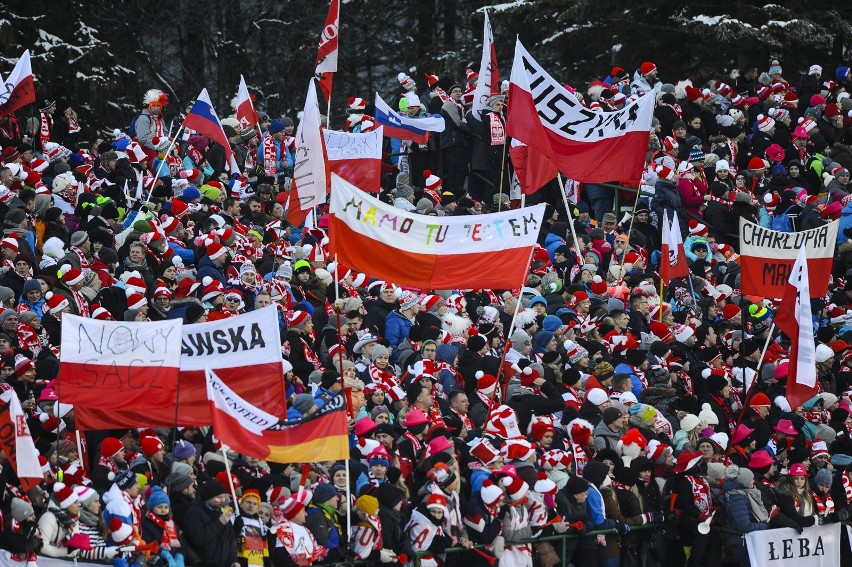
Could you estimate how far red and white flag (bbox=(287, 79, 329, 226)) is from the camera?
69.0 ft

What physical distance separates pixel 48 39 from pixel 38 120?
385 inches

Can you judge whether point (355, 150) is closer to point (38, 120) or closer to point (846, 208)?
point (38, 120)

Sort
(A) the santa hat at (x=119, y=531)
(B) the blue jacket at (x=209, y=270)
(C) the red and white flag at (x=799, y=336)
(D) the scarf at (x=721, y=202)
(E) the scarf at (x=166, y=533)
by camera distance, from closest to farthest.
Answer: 1. (A) the santa hat at (x=119, y=531)
2. (E) the scarf at (x=166, y=533)
3. (C) the red and white flag at (x=799, y=336)
4. (B) the blue jacket at (x=209, y=270)
5. (D) the scarf at (x=721, y=202)

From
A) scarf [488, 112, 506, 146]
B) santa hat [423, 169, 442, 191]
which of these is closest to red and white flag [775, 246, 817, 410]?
santa hat [423, 169, 442, 191]

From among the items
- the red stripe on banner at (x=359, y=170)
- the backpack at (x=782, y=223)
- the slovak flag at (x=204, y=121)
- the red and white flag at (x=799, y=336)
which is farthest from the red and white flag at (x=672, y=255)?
the slovak flag at (x=204, y=121)

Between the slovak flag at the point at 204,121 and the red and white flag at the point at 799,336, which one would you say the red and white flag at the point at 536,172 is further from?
the red and white flag at the point at 799,336

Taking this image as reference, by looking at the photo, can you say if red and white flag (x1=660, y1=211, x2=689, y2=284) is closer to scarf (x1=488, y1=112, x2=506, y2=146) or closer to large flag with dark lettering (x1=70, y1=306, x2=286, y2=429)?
scarf (x1=488, y1=112, x2=506, y2=146)

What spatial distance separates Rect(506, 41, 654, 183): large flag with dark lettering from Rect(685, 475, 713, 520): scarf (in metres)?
4.82

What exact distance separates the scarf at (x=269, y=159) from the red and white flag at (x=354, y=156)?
6.20 ft

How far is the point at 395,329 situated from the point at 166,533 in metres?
5.26

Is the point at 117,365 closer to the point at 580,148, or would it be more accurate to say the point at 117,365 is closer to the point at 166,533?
the point at 166,533

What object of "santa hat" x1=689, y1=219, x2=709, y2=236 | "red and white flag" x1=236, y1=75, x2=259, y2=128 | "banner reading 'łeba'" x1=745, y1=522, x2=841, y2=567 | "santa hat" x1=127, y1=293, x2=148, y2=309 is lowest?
"banner reading 'łeba'" x1=745, y1=522, x2=841, y2=567

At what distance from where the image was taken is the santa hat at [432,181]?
81.1ft

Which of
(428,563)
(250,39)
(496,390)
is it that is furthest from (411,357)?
(250,39)
